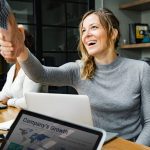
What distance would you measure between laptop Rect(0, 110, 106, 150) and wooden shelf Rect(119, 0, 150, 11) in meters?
2.86

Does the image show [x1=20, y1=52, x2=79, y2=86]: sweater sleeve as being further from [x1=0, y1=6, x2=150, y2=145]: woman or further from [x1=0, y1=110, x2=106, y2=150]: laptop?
[x1=0, y1=110, x2=106, y2=150]: laptop

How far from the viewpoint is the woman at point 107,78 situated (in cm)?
144

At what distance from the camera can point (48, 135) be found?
0.75 meters

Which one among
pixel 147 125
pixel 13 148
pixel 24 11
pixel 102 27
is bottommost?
pixel 147 125

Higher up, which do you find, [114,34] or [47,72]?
[114,34]

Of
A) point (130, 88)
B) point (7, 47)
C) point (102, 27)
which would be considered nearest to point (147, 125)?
point (130, 88)

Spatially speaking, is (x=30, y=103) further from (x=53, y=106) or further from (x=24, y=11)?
(x=24, y=11)

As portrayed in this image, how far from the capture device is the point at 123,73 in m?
1.50

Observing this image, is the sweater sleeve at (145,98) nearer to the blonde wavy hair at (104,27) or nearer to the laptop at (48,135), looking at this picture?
the blonde wavy hair at (104,27)

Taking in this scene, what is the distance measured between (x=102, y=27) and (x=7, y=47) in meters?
0.82

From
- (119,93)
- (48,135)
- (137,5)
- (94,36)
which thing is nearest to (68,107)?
(48,135)

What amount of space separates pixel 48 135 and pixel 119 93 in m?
0.76

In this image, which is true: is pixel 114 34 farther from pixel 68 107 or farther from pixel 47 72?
pixel 68 107

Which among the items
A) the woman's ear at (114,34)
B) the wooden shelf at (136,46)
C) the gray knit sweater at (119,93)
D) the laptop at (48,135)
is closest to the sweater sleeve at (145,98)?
the gray knit sweater at (119,93)
